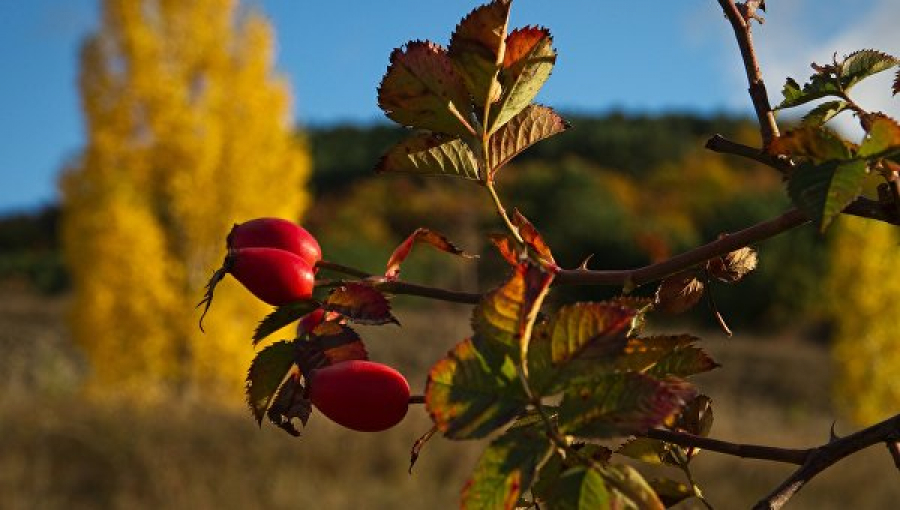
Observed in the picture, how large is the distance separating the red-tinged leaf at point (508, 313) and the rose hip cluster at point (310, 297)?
55 mm

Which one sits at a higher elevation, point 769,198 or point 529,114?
point 769,198

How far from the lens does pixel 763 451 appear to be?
0.33 meters

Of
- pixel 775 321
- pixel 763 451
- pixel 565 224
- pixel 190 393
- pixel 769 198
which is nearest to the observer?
pixel 763 451

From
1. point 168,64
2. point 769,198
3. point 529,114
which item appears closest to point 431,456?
point 168,64

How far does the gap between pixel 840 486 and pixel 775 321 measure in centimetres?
A: 801

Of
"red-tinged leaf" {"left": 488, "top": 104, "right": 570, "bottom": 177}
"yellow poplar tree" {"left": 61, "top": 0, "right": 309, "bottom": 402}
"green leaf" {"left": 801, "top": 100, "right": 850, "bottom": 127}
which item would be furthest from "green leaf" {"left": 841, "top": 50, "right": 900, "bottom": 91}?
"yellow poplar tree" {"left": 61, "top": 0, "right": 309, "bottom": 402}

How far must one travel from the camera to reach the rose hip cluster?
1.06 ft

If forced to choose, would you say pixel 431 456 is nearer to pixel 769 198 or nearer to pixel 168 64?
pixel 168 64

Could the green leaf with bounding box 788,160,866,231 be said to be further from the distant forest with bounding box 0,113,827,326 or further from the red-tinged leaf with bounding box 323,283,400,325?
the distant forest with bounding box 0,113,827,326

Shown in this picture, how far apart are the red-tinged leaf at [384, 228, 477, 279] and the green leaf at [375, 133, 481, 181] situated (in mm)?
24

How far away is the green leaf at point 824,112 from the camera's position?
39 cm

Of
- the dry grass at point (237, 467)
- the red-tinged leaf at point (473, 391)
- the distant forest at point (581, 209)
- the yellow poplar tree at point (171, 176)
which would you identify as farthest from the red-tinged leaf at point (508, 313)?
the distant forest at point (581, 209)

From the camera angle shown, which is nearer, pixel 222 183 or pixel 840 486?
pixel 840 486

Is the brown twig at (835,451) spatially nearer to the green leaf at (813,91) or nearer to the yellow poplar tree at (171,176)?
the green leaf at (813,91)
